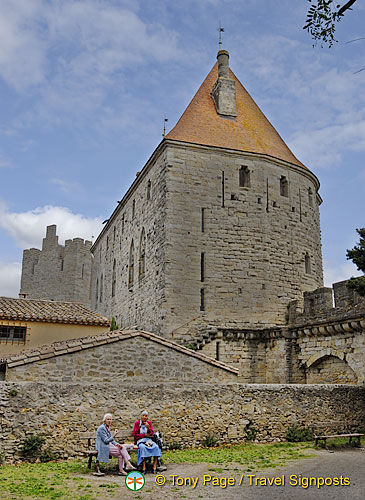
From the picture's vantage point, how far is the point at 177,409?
1174 centimetres

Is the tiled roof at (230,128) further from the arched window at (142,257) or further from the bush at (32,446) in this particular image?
the bush at (32,446)

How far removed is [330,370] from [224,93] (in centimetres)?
1411

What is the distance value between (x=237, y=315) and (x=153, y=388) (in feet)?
31.5

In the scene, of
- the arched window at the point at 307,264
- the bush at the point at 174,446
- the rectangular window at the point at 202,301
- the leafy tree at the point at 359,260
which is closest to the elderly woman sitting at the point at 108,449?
the bush at the point at 174,446

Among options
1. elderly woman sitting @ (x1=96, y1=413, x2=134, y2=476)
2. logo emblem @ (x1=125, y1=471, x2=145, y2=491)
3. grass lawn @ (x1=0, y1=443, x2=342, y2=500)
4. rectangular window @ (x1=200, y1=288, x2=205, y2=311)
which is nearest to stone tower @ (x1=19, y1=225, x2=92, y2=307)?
rectangular window @ (x1=200, y1=288, x2=205, y2=311)

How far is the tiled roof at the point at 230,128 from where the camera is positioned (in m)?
22.6

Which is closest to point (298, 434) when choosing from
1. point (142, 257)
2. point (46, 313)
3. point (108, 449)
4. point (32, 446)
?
point (108, 449)

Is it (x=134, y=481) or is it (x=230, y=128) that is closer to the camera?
(x=134, y=481)

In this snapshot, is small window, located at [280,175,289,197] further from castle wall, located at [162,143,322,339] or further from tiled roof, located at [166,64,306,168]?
tiled roof, located at [166,64,306,168]

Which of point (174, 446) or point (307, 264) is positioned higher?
point (307, 264)

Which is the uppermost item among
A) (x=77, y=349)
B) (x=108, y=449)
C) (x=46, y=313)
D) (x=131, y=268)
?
(x=131, y=268)

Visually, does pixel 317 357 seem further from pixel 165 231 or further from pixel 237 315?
pixel 165 231

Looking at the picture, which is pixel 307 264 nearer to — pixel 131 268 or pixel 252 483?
pixel 131 268

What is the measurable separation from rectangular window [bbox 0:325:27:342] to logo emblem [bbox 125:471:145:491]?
338 inches
